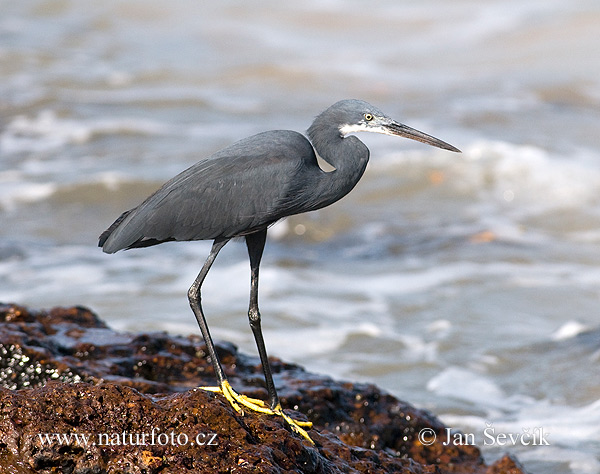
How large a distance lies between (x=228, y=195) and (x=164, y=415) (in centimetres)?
106

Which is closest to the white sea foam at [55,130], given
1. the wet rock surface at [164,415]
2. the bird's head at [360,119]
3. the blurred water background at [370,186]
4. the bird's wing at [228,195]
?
the blurred water background at [370,186]

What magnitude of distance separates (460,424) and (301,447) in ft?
9.73

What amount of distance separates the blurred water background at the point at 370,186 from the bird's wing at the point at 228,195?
270cm

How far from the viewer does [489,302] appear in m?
8.58

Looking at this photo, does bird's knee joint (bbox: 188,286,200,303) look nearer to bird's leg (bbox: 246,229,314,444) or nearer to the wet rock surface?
bird's leg (bbox: 246,229,314,444)

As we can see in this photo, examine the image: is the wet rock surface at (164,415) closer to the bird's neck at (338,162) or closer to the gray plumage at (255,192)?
the gray plumage at (255,192)

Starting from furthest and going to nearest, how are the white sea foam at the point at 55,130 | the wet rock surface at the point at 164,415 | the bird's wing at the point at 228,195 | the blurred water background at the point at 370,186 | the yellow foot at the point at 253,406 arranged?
1. the white sea foam at the point at 55,130
2. the blurred water background at the point at 370,186
3. the bird's wing at the point at 228,195
4. the yellow foot at the point at 253,406
5. the wet rock surface at the point at 164,415

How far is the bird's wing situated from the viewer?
3627 mm

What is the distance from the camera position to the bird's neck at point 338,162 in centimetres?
372

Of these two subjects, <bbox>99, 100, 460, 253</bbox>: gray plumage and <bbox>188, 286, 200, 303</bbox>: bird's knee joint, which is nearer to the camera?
<bbox>99, 100, 460, 253</bbox>: gray plumage

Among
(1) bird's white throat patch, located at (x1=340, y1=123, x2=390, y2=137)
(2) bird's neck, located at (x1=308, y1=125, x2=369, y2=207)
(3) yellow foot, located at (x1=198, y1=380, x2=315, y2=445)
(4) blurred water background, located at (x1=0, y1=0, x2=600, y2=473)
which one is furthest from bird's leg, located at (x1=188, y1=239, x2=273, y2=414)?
(4) blurred water background, located at (x1=0, y1=0, x2=600, y2=473)

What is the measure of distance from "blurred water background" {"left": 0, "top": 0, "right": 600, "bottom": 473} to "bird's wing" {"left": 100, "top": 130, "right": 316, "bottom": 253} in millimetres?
2698

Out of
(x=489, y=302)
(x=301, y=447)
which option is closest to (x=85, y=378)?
(x=301, y=447)

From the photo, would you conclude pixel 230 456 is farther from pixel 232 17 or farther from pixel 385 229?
pixel 232 17
